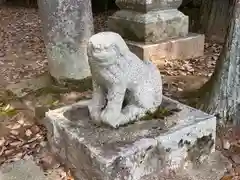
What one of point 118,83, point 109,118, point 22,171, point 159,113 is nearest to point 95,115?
point 109,118

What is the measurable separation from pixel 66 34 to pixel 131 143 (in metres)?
1.99

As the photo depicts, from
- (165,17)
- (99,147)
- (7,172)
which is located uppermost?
(165,17)

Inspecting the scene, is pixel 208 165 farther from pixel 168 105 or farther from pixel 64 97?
pixel 64 97

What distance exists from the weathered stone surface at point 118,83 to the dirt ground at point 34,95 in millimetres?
587

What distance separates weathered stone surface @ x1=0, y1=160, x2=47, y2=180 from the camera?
8.64 ft

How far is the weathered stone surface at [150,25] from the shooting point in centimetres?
478

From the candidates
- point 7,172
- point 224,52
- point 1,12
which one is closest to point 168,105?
point 224,52

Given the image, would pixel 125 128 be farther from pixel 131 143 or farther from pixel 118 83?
pixel 118 83

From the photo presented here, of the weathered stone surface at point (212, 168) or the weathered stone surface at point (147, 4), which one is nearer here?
the weathered stone surface at point (212, 168)

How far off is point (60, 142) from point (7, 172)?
445 millimetres

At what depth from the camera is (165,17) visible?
193 inches

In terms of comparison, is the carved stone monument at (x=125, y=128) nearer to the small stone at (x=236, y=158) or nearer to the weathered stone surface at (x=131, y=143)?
the weathered stone surface at (x=131, y=143)

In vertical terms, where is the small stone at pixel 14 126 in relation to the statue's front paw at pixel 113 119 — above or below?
below

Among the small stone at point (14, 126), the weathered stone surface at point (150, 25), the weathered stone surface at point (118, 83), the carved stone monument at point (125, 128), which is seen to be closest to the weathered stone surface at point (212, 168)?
the carved stone monument at point (125, 128)
